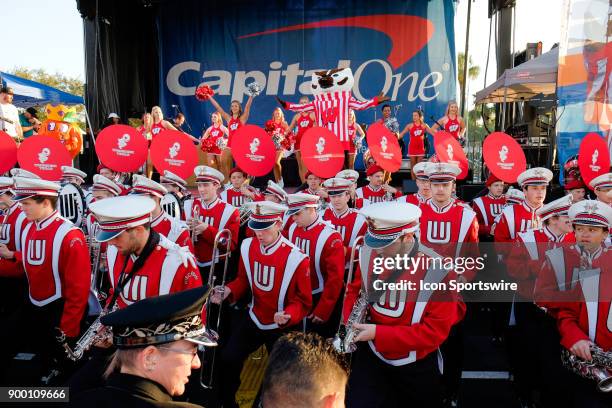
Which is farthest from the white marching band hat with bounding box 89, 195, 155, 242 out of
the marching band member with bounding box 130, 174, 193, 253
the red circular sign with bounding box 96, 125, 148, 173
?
the red circular sign with bounding box 96, 125, 148, 173

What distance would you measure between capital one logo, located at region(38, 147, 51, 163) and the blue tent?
8237 mm

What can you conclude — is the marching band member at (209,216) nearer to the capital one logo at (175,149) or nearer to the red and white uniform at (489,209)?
the capital one logo at (175,149)

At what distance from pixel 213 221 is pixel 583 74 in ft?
24.6

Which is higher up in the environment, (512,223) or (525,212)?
(525,212)

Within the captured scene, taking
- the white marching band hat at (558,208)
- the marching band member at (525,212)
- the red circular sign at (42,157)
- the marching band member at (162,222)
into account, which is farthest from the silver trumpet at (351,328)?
the red circular sign at (42,157)

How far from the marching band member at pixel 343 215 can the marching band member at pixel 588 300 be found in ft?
8.13

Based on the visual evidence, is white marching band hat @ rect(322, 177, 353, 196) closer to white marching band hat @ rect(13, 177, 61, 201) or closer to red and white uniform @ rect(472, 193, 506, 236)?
red and white uniform @ rect(472, 193, 506, 236)

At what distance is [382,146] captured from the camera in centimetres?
663

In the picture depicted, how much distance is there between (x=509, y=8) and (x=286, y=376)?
15273 mm

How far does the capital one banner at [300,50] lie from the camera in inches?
626

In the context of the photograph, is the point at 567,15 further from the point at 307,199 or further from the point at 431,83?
the point at 307,199

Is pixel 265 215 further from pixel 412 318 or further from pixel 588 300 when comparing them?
pixel 588 300

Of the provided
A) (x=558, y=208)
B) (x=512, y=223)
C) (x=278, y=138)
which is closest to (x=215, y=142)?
(x=278, y=138)

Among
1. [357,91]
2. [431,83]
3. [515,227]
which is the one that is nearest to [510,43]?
[431,83]
